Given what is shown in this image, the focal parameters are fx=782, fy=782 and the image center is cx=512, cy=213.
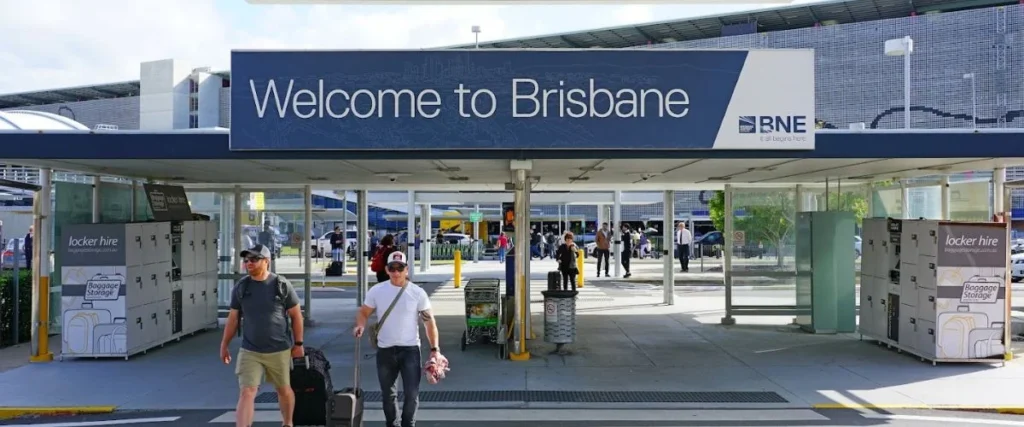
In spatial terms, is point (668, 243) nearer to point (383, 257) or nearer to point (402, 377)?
point (383, 257)

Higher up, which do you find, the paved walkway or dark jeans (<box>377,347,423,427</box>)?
dark jeans (<box>377,347,423,427</box>)

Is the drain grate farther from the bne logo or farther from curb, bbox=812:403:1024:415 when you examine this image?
the bne logo

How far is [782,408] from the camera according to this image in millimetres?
8039

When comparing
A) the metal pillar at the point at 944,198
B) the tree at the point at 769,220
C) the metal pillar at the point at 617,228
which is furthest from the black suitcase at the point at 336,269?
the metal pillar at the point at 944,198

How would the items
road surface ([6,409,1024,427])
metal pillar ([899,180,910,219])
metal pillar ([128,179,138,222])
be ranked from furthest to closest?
metal pillar ([128,179,138,222]) → metal pillar ([899,180,910,219]) → road surface ([6,409,1024,427])

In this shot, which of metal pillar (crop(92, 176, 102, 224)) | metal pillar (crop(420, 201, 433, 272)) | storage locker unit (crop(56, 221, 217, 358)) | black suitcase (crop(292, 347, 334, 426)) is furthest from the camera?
metal pillar (crop(420, 201, 433, 272))

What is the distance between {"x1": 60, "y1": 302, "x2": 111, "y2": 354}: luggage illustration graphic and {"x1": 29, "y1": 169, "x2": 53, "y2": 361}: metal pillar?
384 millimetres

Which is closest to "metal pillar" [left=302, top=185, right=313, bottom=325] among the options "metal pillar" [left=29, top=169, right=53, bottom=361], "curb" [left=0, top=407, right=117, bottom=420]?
"metal pillar" [left=29, top=169, right=53, bottom=361]

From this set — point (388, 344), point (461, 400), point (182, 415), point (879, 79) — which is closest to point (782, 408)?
point (461, 400)

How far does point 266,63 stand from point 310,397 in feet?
13.0

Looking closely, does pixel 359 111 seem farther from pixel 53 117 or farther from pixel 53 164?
pixel 53 117

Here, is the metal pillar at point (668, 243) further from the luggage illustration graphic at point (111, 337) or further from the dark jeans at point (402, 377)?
the dark jeans at point (402, 377)

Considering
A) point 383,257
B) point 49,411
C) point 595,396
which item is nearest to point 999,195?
point 595,396

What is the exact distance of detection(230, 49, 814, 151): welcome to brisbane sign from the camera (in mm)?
8758
